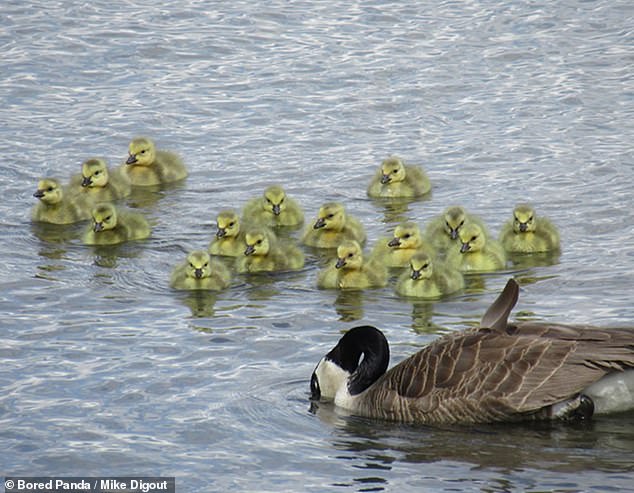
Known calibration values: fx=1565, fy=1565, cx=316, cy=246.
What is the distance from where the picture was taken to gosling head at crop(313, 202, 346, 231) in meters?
12.8

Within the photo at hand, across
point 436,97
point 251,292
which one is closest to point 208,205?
point 251,292

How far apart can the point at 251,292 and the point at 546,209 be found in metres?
3.21

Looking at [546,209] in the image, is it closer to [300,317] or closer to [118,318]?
[300,317]

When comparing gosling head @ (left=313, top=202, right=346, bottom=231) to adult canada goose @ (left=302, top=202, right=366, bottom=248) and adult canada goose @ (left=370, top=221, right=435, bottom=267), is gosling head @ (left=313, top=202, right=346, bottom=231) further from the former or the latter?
adult canada goose @ (left=370, top=221, right=435, bottom=267)

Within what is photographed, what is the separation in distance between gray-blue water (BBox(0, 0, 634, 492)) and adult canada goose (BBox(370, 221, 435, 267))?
0.51m

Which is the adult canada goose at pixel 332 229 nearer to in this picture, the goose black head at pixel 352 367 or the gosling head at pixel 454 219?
the gosling head at pixel 454 219

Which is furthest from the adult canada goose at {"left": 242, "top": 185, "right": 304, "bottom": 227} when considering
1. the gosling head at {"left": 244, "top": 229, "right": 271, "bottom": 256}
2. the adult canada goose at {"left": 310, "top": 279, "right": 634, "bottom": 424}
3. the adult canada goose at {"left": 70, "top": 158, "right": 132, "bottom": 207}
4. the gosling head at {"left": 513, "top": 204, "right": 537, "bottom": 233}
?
the adult canada goose at {"left": 310, "top": 279, "right": 634, "bottom": 424}

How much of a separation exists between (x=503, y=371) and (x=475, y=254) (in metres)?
3.40

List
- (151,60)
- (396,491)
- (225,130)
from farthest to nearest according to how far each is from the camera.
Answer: (151,60) → (225,130) → (396,491)

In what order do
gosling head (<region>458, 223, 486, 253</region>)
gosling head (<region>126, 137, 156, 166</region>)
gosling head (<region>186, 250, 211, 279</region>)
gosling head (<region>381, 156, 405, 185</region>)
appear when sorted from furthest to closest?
gosling head (<region>126, 137, 156, 166</region>) < gosling head (<region>381, 156, 405, 185</region>) < gosling head (<region>458, 223, 486, 253</region>) < gosling head (<region>186, 250, 211, 279</region>)

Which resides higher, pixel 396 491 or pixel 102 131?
pixel 102 131

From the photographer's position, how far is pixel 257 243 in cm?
1227

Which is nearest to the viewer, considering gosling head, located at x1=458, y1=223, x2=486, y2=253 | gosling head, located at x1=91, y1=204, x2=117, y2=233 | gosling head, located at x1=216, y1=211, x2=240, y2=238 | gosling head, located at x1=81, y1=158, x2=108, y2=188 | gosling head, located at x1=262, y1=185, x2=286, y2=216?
gosling head, located at x1=458, y1=223, x2=486, y2=253

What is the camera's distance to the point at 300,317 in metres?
11.2
